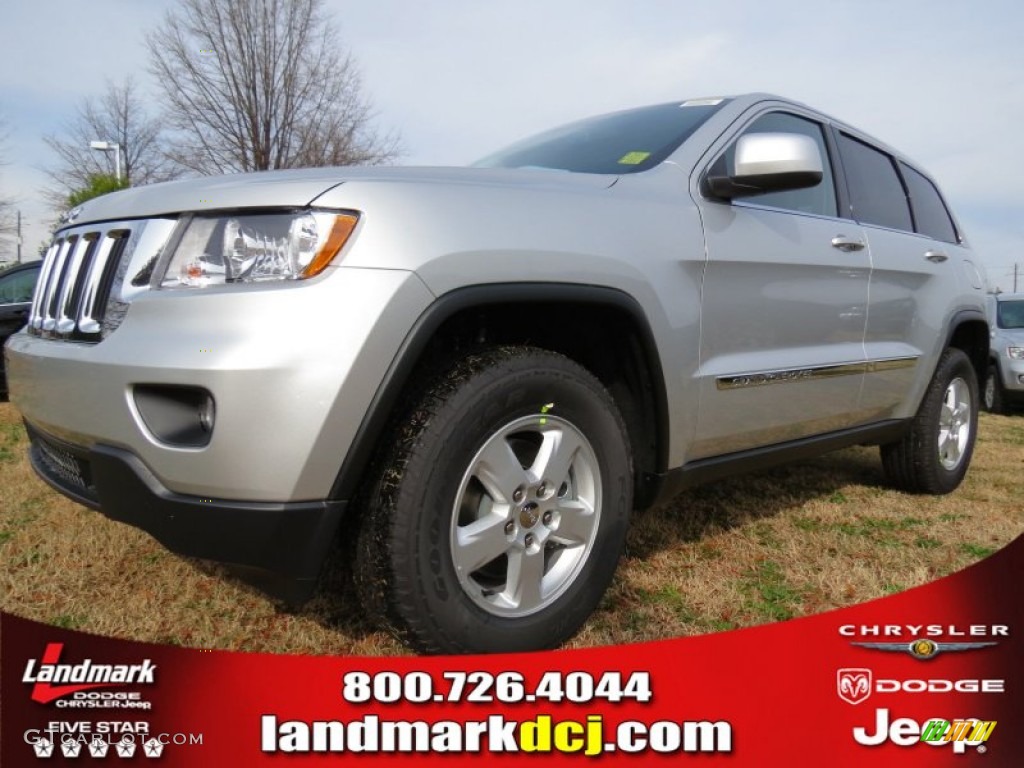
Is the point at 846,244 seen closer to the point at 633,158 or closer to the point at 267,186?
the point at 633,158

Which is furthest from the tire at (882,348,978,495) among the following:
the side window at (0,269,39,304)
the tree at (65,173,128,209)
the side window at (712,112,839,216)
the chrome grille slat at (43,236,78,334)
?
the tree at (65,173,128,209)

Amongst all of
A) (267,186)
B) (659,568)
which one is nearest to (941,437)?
(659,568)

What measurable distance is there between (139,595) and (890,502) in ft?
10.8

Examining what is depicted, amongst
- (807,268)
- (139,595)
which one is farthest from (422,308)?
(807,268)

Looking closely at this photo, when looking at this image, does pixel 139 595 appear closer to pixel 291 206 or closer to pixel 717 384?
pixel 291 206

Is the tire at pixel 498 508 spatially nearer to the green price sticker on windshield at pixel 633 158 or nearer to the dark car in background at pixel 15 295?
the green price sticker on windshield at pixel 633 158

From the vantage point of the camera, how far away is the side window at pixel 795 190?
99.9 inches

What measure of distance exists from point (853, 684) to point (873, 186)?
262 cm

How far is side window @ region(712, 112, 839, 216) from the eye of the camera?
2.54 meters

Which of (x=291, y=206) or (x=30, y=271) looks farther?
(x=30, y=271)

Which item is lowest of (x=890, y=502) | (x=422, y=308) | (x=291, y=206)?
(x=890, y=502)

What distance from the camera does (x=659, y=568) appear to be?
8.54 feet

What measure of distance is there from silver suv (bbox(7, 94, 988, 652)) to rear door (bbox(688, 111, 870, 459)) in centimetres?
1

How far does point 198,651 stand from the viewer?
58.0 inches
